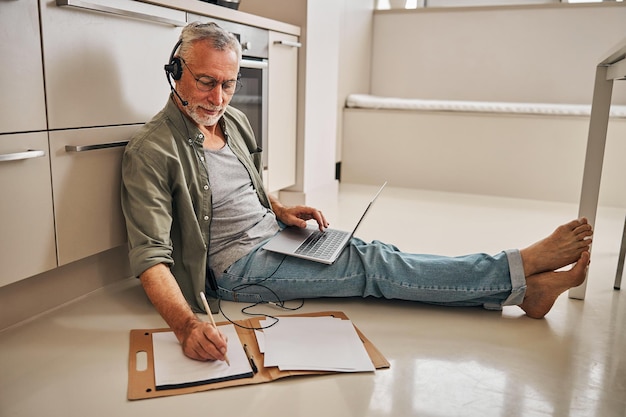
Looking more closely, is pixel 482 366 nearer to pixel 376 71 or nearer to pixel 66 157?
pixel 66 157

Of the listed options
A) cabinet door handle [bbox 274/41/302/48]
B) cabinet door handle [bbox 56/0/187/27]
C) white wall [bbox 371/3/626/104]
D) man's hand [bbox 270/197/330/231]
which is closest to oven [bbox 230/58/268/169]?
cabinet door handle [bbox 274/41/302/48]

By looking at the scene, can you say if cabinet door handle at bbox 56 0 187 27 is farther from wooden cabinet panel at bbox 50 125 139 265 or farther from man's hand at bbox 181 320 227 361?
man's hand at bbox 181 320 227 361

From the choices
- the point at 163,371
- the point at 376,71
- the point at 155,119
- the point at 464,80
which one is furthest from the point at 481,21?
the point at 163,371

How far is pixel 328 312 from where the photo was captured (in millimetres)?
1627

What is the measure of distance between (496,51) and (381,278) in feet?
9.63

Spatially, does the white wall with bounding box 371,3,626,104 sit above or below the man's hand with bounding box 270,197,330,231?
above

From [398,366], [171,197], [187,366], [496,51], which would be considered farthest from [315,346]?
[496,51]

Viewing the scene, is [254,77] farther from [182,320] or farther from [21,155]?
[182,320]

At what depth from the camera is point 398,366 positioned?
1.36 meters

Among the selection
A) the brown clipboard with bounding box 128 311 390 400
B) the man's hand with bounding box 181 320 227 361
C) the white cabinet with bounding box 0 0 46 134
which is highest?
the white cabinet with bounding box 0 0 46 134

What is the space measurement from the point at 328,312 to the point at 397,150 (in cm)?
227

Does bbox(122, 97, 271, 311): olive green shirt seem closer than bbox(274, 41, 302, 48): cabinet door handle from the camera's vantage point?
Yes

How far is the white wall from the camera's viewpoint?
3.83 metres

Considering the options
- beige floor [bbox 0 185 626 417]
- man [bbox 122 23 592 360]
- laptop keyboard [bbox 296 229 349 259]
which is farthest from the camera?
laptop keyboard [bbox 296 229 349 259]
